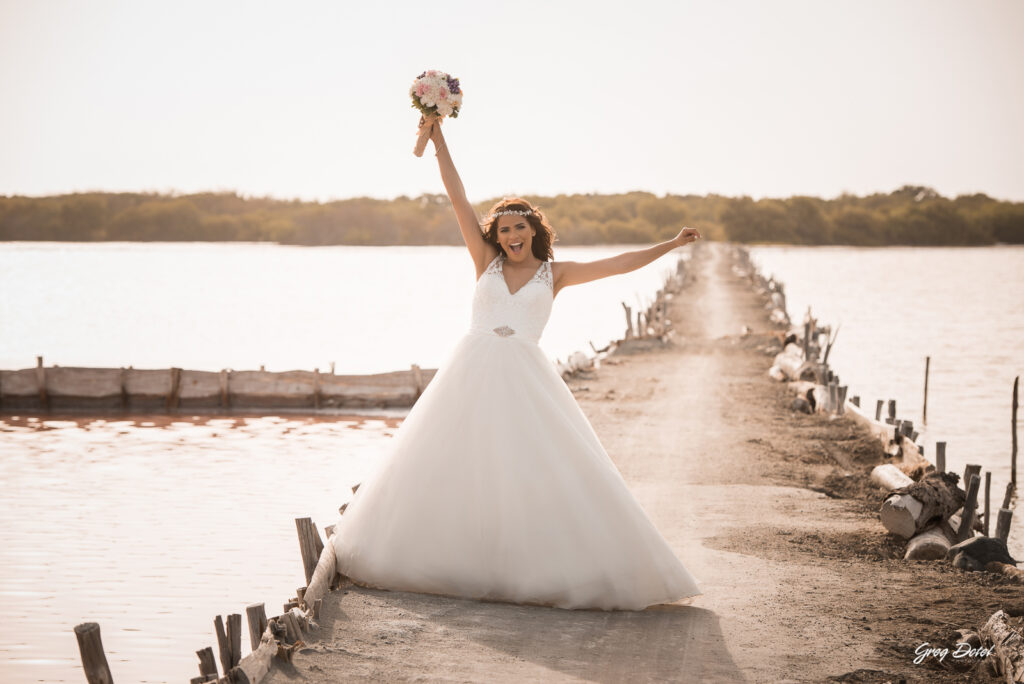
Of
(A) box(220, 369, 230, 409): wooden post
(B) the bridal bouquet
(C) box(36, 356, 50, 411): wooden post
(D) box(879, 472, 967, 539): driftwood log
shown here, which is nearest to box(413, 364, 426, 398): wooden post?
(A) box(220, 369, 230, 409): wooden post

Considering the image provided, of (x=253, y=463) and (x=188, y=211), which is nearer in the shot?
(x=253, y=463)

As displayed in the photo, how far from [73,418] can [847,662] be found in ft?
67.4

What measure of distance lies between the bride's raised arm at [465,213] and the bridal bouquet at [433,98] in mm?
71

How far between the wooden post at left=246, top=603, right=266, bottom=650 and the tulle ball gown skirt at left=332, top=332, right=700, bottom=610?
602mm

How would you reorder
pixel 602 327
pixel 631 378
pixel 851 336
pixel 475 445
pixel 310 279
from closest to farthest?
1. pixel 475 445
2. pixel 631 378
3. pixel 851 336
4. pixel 602 327
5. pixel 310 279

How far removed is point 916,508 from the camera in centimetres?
781

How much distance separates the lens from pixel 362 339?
4534 centimetres

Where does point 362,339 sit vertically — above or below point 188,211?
below

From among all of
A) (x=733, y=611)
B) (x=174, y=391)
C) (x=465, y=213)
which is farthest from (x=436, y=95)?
(x=174, y=391)

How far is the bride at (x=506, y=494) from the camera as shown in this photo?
5250mm

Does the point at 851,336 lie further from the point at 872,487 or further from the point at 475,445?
the point at 475,445

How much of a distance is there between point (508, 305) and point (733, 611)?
7.04 feet

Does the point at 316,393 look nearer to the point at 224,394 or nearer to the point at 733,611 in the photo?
the point at 224,394

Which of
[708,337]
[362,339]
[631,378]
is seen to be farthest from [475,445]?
[362,339]
